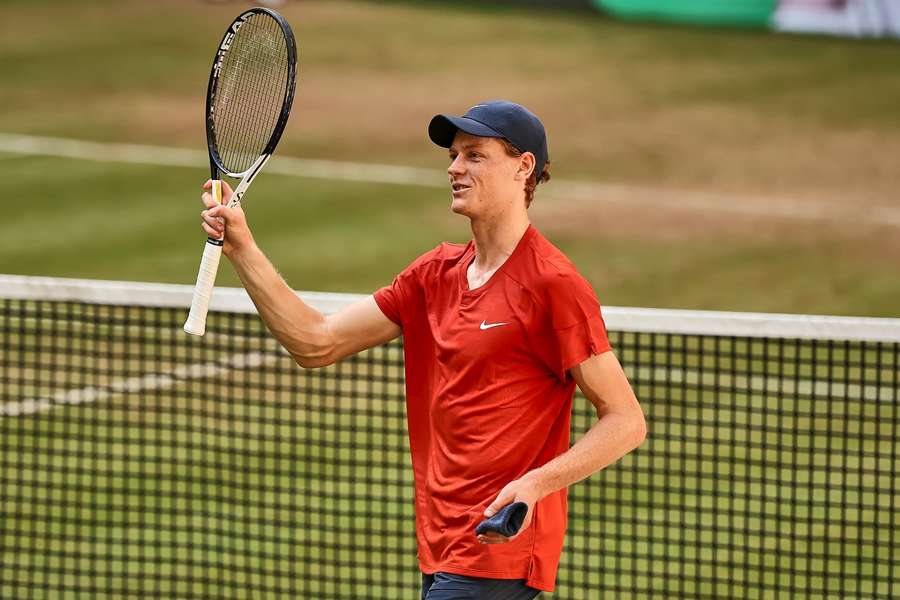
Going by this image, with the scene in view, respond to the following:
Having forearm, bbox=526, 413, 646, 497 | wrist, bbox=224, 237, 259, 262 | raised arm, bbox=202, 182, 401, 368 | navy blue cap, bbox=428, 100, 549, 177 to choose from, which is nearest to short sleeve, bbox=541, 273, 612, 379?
forearm, bbox=526, 413, 646, 497

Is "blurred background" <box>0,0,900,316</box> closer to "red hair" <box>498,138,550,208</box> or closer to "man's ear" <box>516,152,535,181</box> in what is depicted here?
"red hair" <box>498,138,550,208</box>

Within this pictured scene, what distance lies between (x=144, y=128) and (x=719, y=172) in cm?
785

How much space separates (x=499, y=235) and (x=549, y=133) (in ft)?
54.3

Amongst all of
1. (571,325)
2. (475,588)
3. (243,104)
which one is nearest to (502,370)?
(571,325)

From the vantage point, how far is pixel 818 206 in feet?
61.7

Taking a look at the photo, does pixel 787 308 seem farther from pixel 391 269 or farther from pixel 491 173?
pixel 491 173

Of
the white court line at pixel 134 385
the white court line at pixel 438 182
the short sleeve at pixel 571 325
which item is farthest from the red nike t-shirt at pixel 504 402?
the white court line at pixel 438 182

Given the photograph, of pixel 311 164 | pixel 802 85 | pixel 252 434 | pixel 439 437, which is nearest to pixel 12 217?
pixel 311 164

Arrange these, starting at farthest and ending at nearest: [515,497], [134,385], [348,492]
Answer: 1. [134,385]
2. [348,492]
3. [515,497]

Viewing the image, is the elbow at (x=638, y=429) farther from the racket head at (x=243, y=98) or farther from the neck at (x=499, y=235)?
the racket head at (x=243, y=98)

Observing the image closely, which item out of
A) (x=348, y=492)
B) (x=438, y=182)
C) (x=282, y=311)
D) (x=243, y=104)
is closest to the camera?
(x=282, y=311)

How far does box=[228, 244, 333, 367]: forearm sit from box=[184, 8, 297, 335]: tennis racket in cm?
23

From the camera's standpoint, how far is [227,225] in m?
5.37

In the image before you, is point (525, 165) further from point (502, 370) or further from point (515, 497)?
point (515, 497)
